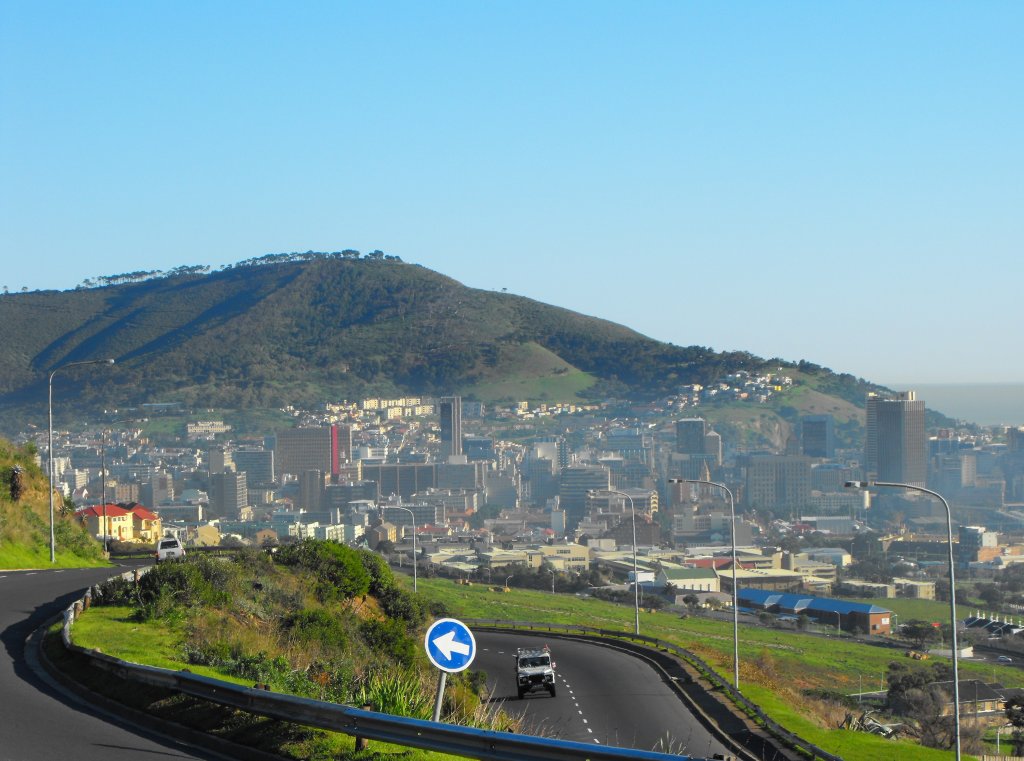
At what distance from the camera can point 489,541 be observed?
469ft

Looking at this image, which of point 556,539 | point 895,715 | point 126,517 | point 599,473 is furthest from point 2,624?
point 599,473

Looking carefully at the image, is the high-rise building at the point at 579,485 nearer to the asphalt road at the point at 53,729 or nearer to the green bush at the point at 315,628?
the green bush at the point at 315,628

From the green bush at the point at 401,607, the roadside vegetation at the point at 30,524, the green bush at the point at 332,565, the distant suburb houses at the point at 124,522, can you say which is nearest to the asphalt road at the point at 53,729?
the green bush at the point at 332,565

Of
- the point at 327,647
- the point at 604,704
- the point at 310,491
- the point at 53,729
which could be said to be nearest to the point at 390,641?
the point at 604,704

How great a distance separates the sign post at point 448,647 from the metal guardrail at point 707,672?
8.10 meters

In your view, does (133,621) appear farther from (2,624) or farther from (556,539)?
(556,539)

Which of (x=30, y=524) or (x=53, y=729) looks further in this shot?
(x=30, y=524)

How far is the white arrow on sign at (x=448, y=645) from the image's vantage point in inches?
372

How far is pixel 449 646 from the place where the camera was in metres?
9.50

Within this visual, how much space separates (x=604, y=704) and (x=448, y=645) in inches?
515

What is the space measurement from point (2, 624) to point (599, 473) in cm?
18220

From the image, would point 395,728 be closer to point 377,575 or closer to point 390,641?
point 390,641

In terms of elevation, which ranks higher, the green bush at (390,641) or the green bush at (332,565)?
the green bush at (332,565)

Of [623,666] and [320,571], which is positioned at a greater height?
[320,571]
